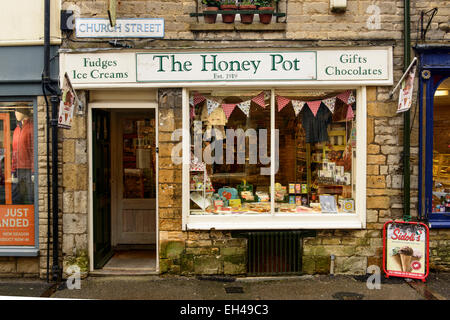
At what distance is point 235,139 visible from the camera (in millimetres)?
6617

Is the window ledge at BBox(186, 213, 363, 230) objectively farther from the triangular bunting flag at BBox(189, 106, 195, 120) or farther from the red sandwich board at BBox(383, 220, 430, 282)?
the triangular bunting flag at BBox(189, 106, 195, 120)

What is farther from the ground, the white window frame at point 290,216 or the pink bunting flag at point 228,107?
the pink bunting flag at point 228,107

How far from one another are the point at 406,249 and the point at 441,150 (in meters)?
1.82

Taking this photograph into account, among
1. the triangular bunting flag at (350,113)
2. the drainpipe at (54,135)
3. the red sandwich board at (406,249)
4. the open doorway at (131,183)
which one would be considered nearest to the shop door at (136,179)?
the open doorway at (131,183)

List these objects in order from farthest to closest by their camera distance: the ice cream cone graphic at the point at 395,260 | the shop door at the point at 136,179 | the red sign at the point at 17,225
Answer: the shop door at the point at 136,179 → the red sign at the point at 17,225 → the ice cream cone graphic at the point at 395,260

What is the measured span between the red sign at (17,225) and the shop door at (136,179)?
1819 mm

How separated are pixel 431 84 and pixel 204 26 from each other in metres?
3.84

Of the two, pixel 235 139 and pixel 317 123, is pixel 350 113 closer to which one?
pixel 317 123

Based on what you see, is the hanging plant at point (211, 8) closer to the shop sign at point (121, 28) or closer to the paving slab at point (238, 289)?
the shop sign at point (121, 28)

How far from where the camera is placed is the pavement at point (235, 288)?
17.9ft

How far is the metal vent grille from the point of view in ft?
20.5

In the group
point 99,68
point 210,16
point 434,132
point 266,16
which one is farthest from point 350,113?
point 99,68

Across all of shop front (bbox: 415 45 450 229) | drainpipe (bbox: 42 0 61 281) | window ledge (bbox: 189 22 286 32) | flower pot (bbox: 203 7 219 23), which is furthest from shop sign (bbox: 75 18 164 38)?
shop front (bbox: 415 45 450 229)
